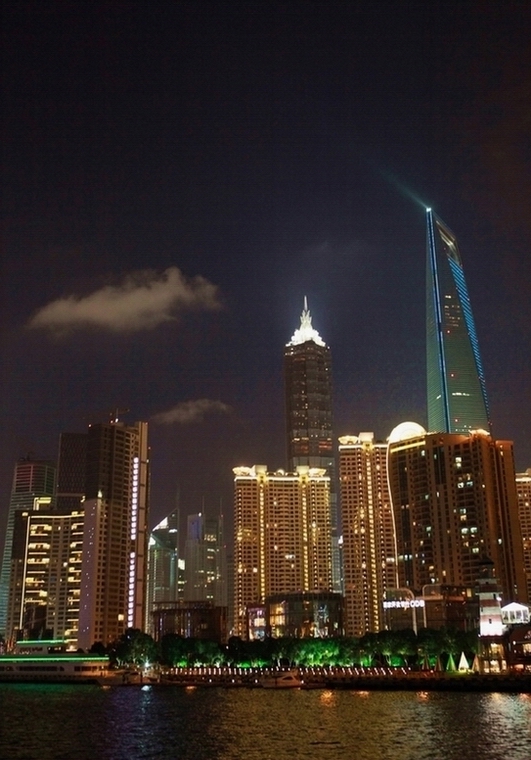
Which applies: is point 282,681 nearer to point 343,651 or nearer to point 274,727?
point 343,651

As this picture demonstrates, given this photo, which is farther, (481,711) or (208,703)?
(208,703)

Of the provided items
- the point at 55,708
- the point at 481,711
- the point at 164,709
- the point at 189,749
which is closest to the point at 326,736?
the point at 189,749

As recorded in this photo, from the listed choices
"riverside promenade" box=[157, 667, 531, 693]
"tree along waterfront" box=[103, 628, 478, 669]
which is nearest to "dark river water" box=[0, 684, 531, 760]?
"riverside promenade" box=[157, 667, 531, 693]

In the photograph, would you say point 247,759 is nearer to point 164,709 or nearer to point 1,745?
point 1,745

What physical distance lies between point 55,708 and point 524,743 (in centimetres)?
7284

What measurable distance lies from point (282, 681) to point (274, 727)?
68448mm

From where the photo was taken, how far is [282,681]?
16050cm

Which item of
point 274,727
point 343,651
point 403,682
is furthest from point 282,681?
point 274,727

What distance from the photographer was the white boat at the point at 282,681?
15975 cm

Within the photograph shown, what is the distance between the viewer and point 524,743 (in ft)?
260

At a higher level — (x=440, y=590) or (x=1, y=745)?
(x=440, y=590)

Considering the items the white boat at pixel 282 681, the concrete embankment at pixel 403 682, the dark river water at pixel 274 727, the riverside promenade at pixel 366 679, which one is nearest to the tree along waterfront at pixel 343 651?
the riverside promenade at pixel 366 679

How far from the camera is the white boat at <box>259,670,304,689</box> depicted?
15975cm

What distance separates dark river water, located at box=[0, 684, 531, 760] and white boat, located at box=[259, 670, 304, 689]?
1636 cm
